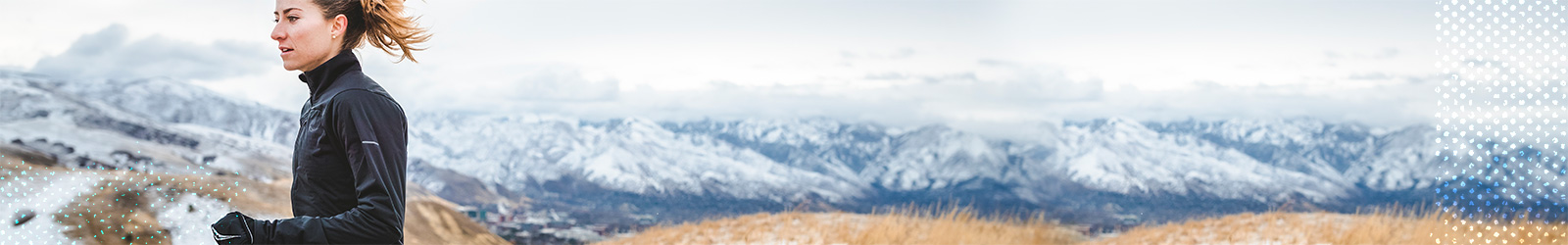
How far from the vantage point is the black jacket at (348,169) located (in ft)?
3.30

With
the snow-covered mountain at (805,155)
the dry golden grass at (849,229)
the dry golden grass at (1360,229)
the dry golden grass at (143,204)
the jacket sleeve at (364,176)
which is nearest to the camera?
the jacket sleeve at (364,176)

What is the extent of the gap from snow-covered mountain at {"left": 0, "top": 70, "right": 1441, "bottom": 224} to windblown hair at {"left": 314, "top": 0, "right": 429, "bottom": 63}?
21.3 feet

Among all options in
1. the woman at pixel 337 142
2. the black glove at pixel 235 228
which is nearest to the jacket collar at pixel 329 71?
the woman at pixel 337 142

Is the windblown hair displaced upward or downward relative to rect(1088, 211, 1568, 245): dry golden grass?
upward

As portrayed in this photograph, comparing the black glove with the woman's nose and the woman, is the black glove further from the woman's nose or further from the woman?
the woman's nose

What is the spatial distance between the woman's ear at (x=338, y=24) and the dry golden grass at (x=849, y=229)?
154 inches

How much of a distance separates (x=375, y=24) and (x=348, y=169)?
0.75 ft

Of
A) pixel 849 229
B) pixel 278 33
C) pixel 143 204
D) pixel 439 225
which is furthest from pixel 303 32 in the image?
pixel 439 225

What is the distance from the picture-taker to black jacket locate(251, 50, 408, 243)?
100cm

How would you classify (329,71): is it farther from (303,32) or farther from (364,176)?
(364,176)

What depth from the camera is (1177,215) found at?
624 cm

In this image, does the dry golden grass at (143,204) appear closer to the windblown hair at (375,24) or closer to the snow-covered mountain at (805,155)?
the snow-covered mountain at (805,155)

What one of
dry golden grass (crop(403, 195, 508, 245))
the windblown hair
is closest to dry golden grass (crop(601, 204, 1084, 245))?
dry golden grass (crop(403, 195, 508, 245))

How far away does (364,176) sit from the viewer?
39.6 inches
